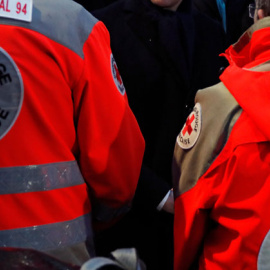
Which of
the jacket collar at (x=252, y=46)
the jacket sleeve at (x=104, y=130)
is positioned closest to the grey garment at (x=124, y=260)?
the jacket sleeve at (x=104, y=130)

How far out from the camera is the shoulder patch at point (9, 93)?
1.19 meters

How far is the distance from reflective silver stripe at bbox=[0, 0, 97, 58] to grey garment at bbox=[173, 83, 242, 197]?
14.5 inches

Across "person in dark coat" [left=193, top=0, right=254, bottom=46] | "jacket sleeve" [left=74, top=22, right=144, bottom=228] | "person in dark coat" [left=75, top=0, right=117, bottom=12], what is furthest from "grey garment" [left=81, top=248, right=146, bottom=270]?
"person in dark coat" [left=193, top=0, right=254, bottom=46]

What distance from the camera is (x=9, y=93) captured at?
3.95ft

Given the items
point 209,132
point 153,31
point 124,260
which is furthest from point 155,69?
point 124,260

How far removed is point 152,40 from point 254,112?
94 centimetres

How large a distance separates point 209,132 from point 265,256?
1.12 ft

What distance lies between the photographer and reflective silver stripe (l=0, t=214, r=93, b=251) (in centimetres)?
123

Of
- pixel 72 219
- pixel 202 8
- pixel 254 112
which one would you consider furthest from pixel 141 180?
pixel 202 8

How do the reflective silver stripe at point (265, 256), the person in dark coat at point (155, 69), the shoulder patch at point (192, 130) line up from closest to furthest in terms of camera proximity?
the reflective silver stripe at point (265, 256) < the shoulder patch at point (192, 130) < the person in dark coat at point (155, 69)

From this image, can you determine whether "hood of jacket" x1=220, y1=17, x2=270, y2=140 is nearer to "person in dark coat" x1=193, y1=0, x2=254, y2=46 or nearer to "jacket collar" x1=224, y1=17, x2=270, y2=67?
"jacket collar" x1=224, y1=17, x2=270, y2=67

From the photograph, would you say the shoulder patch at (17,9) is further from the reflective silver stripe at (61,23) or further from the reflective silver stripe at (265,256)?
the reflective silver stripe at (265,256)

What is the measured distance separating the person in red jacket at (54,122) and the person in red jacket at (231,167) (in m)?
0.22

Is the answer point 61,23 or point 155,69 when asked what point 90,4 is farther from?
point 61,23
